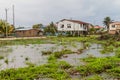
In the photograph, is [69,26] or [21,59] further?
[69,26]

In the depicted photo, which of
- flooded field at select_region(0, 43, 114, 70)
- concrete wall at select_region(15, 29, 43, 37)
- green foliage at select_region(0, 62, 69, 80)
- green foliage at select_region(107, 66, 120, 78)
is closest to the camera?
green foliage at select_region(0, 62, 69, 80)

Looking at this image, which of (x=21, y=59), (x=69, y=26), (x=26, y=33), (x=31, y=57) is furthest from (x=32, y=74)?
(x=69, y=26)

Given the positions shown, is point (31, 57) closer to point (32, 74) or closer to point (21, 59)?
point (21, 59)

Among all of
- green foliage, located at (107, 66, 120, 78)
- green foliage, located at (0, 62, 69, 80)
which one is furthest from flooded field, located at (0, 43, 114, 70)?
green foliage, located at (107, 66, 120, 78)

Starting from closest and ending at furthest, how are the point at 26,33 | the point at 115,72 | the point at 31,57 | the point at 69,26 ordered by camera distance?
the point at 115,72 < the point at 31,57 < the point at 26,33 < the point at 69,26

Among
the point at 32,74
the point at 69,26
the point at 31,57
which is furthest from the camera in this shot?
the point at 69,26

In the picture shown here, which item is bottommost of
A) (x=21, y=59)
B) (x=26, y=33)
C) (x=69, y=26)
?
(x=21, y=59)

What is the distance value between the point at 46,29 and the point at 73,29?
8.01 m

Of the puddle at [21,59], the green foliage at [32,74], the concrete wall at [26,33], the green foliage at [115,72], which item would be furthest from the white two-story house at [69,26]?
the green foliage at [32,74]

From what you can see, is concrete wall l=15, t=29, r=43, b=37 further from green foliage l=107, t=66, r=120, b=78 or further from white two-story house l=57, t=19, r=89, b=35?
green foliage l=107, t=66, r=120, b=78

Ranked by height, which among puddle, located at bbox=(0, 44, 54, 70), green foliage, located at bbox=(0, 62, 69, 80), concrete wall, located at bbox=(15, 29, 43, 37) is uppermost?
concrete wall, located at bbox=(15, 29, 43, 37)

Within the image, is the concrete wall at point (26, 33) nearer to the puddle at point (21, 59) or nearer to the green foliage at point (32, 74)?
the puddle at point (21, 59)

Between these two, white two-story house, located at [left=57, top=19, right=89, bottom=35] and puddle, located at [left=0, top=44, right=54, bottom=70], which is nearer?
puddle, located at [left=0, top=44, right=54, bottom=70]

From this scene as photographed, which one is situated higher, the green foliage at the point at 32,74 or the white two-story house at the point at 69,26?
the white two-story house at the point at 69,26
